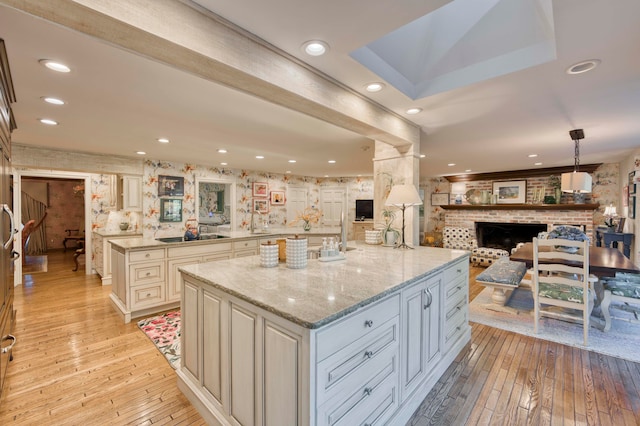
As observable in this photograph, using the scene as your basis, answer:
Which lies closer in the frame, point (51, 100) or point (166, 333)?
point (51, 100)

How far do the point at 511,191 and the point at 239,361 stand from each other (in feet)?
25.1

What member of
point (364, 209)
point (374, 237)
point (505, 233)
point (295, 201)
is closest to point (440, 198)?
point (505, 233)

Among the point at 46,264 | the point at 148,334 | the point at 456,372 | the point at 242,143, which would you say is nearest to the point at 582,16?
the point at 456,372

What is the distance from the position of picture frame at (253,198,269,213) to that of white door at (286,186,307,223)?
0.75m

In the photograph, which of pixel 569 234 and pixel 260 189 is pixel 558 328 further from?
pixel 260 189

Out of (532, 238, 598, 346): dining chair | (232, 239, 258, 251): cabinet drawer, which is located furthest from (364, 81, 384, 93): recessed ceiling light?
(232, 239, 258, 251): cabinet drawer

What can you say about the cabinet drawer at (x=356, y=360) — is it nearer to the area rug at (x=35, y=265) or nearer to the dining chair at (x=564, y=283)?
the dining chair at (x=564, y=283)

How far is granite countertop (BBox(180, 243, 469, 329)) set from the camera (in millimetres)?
1213

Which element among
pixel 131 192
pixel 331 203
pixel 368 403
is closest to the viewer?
pixel 368 403

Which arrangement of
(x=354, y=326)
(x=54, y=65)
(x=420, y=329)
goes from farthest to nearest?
(x=420, y=329) → (x=54, y=65) → (x=354, y=326)

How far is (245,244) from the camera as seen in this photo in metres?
4.45

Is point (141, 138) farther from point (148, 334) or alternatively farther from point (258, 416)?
point (258, 416)

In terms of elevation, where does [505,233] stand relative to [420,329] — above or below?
above

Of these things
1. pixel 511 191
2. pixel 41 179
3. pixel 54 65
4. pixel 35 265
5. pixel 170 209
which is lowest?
pixel 35 265
